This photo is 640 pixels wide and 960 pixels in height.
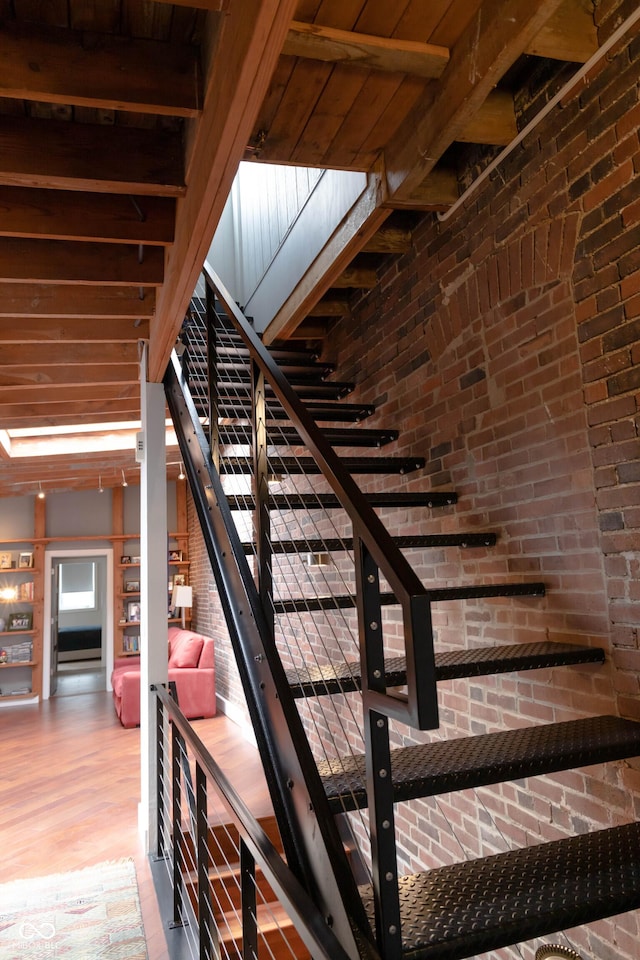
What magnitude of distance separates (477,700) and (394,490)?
1.22 metres

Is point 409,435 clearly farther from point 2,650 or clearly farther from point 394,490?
point 2,650

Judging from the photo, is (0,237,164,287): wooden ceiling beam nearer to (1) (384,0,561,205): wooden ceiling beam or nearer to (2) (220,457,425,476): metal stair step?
(2) (220,457,425,476): metal stair step

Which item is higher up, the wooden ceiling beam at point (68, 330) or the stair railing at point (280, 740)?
the wooden ceiling beam at point (68, 330)

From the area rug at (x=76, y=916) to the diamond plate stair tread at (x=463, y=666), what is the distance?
5.30 feet

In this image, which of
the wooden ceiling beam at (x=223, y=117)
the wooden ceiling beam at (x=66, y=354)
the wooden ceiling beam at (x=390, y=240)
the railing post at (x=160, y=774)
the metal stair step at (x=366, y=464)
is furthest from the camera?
the wooden ceiling beam at (x=66, y=354)

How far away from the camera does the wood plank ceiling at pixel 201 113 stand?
169 cm

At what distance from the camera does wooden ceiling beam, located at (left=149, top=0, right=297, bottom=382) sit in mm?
1334

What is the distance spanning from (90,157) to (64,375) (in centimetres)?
212

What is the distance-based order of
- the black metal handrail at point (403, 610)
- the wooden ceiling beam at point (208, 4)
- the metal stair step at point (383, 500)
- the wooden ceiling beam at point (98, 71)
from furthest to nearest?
the metal stair step at point (383, 500), the wooden ceiling beam at point (98, 71), the wooden ceiling beam at point (208, 4), the black metal handrail at point (403, 610)

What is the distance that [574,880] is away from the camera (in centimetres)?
138

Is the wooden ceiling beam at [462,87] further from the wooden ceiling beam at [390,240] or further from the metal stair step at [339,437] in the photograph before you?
the metal stair step at [339,437]

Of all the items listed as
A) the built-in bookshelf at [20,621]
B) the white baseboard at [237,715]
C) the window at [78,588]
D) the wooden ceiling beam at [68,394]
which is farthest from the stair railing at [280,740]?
the window at [78,588]

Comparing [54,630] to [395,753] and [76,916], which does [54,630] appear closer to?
[76,916]

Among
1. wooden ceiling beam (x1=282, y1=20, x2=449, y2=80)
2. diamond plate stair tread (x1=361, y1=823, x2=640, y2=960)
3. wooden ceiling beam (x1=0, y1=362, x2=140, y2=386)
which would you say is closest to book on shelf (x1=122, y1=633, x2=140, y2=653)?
wooden ceiling beam (x1=0, y1=362, x2=140, y2=386)
